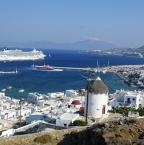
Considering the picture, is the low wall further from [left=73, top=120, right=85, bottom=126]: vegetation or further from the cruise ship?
the cruise ship

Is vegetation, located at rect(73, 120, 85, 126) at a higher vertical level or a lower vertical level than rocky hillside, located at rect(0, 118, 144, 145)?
lower

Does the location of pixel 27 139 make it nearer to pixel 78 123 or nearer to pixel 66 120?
pixel 78 123

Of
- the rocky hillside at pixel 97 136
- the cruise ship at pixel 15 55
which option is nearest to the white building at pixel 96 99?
the rocky hillside at pixel 97 136

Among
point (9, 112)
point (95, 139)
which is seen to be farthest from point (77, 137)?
point (9, 112)

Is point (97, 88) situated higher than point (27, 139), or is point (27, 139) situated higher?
point (97, 88)

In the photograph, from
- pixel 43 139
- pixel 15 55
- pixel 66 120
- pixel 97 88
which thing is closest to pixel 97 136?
pixel 43 139

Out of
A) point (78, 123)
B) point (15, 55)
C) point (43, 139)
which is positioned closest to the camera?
point (43, 139)

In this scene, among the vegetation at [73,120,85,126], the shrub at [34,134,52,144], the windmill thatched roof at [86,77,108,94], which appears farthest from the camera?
the windmill thatched roof at [86,77,108,94]

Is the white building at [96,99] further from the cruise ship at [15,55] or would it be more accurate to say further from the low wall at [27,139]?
the cruise ship at [15,55]

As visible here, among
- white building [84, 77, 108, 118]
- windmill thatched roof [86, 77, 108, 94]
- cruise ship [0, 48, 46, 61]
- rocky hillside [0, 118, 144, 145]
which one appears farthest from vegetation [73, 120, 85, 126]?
cruise ship [0, 48, 46, 61]
